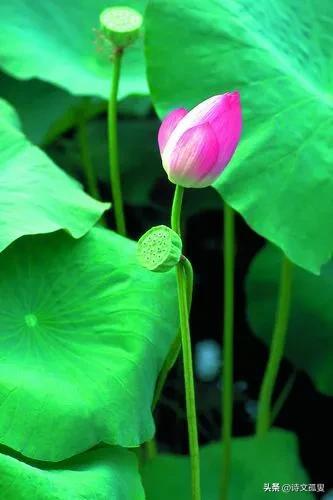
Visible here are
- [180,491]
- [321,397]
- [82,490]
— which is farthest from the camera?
[321,397]

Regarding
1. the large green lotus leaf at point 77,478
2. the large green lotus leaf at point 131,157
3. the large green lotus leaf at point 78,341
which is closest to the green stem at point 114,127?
the large green lotus leaf at point 78,341

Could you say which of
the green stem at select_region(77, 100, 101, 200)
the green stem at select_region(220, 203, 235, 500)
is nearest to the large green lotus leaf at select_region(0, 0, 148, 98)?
the green stem at select_region(77, 100, 101, 200)

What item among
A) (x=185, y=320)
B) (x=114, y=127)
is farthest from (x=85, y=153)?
(x=185, y=320)

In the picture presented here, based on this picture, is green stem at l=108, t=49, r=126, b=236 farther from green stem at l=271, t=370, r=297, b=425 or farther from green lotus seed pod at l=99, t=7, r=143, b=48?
green stem at l=271, t=370, r=297, b=425

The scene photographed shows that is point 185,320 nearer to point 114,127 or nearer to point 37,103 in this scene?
point 114,127

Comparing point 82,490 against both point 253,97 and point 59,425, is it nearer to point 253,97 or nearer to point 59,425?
point 59,425

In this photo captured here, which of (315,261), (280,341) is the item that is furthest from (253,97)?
(280,341)
